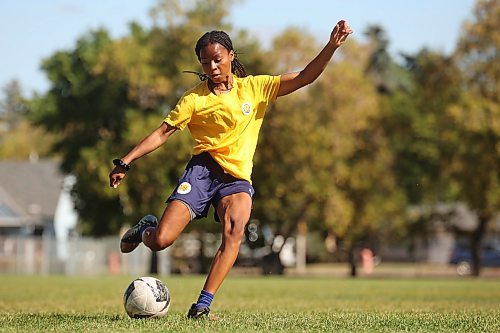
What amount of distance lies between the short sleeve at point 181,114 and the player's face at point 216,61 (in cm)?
29

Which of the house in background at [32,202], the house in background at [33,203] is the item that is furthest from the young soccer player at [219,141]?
the house in background at [32,202]

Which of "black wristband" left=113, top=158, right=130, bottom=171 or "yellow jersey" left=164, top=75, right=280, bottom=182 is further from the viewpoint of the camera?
"yellow jersey" left=164, top=75, right=280, bottom=182

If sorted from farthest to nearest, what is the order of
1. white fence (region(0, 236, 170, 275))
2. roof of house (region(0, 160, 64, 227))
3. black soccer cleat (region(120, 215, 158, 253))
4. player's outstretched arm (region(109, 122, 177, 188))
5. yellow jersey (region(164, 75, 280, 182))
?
roof of house (region(0, 160, 64, 227))
white fence (region(0, 236, 170, 275))
black soccer cleat (region(120, 215, 158, 253))
yellow jersey (region(164, 75, 280, 182))
player's outstretched arm (region(109, 122, 177, 188))

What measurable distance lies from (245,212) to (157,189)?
1474 inches

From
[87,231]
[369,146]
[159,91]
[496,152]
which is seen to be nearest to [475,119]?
[496,152]

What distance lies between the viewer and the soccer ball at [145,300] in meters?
9.35

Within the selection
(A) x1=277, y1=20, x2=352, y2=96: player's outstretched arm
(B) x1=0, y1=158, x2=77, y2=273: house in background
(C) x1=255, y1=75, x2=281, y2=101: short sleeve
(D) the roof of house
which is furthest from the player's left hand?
(D) the roof of house

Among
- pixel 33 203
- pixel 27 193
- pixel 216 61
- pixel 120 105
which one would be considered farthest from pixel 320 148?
pixel 216 61

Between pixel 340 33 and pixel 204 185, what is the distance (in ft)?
5.76

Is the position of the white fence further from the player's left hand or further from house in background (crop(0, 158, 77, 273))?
the player's left hand

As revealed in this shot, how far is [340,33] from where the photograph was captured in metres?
8.96

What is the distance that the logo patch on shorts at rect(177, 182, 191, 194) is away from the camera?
9.23m

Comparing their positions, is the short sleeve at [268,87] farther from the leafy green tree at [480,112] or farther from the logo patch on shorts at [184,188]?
the leafy green tree at [480,112]

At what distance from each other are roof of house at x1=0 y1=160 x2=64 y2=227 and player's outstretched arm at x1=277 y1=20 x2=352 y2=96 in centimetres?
5555
